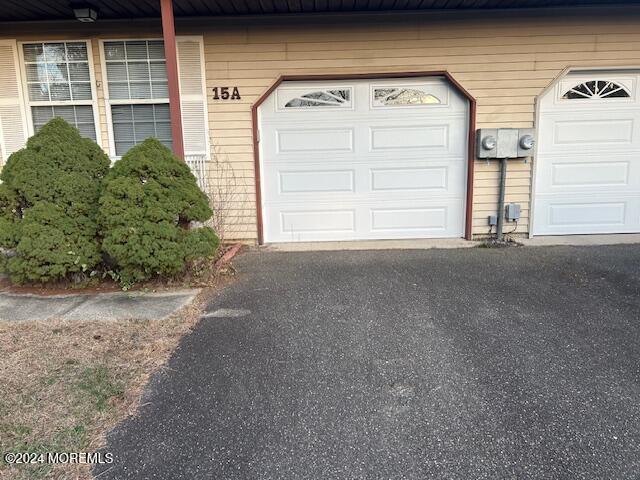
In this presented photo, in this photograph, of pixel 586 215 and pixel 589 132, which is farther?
pixel 586 215

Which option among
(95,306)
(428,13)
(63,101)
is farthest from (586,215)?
(63,101)

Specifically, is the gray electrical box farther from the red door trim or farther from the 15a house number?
the 15a house number

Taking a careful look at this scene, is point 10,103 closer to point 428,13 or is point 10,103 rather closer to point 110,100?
point 110,100

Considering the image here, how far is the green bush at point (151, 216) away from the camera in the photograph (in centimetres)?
401

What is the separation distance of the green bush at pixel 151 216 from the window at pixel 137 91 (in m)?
1.93

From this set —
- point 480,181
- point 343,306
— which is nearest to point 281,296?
point 343,306

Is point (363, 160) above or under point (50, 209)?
above

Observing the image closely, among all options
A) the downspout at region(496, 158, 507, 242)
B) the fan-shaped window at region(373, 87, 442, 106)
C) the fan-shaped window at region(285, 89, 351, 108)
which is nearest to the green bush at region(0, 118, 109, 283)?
the fan-shaped window at region(285, 89, 351, 108)

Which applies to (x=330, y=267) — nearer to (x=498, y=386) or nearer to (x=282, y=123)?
(x=282, y=123)

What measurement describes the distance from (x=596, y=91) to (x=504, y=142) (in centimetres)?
141

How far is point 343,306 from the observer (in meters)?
3.86

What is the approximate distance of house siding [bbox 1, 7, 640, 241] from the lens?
5.71 metres

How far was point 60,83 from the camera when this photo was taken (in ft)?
19.8

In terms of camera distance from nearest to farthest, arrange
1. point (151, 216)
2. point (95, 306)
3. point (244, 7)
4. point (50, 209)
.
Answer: point (95, 306) → point (151, 216) → point (50, 209) → point (244, 7)
